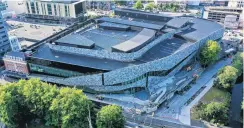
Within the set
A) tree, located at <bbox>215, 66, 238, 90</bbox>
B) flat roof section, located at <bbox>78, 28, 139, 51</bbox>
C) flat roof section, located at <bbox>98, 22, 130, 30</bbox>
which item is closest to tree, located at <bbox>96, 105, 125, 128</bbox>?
flat roof section, located at <bbox>78, 28, 139, 51</bbox>

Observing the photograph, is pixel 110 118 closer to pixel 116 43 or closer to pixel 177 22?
pixel 116 43

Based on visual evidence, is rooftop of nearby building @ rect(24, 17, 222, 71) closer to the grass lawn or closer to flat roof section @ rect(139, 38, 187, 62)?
flat roof section @ rect(139, 38, 187, 62)

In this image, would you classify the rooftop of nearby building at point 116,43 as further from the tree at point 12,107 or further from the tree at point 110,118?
the tree at point 12,107

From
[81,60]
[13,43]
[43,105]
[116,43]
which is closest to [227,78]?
[116,43]

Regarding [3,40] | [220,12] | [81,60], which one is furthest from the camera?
[220,12]

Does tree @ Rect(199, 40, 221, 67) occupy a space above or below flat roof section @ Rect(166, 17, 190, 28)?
below

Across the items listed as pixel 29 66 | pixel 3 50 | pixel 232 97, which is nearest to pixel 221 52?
pixel 232 97

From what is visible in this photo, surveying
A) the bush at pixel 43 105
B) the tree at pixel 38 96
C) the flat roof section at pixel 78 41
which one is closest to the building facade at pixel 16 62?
the flat roof section at pixel 78 41
